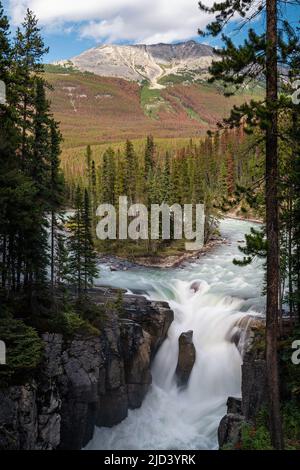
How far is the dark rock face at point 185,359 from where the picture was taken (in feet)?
103

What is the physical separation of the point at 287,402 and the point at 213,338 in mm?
14056

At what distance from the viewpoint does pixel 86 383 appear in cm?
2389

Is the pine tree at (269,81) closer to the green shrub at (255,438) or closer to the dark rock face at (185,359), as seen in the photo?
the green shrub at (255,438)

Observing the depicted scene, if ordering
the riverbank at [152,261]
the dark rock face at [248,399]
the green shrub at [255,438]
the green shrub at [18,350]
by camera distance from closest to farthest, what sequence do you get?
the green shrub at [255,438] < the green shrub at [18,350] < the dark rock face at [248,399] < the riverbank at [152,261]

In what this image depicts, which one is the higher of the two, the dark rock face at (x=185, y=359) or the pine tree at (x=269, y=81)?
the pine tree at (x=269, y=81)

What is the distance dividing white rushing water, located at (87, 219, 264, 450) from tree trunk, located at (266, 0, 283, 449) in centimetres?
1324

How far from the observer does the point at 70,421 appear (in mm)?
23703

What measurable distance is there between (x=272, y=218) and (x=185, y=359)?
20.8 metres

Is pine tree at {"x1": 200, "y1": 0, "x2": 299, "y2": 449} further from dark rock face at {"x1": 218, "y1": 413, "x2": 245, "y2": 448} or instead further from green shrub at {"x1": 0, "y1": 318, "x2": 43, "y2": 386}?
green shrub at {"x1": 0, "y1": 318, "x2": 43, "y2": 386}

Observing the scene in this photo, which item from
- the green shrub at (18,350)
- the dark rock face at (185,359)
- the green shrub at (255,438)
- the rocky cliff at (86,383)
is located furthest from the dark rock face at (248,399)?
the green shrub at (18,350)

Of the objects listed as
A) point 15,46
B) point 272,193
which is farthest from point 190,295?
point 272,193

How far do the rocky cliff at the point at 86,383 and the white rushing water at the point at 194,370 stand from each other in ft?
3.59

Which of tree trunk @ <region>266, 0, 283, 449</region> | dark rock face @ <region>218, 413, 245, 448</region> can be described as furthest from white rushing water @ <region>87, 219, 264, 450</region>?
tree trunk @ <region>266, 0, 283, 449</region>
